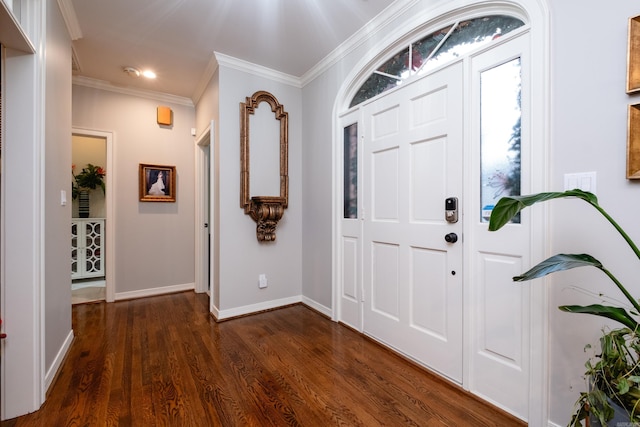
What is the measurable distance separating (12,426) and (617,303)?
2895 millimetres

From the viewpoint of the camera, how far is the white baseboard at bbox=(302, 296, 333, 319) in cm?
293

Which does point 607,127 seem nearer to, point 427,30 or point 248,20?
point 427,30

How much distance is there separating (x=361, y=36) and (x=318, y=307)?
8.67 ft

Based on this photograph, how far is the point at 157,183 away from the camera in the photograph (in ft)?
12.3

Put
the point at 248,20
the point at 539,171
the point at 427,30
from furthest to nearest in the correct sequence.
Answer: the point at 248,20, the point at 427,30, the point at 539,171

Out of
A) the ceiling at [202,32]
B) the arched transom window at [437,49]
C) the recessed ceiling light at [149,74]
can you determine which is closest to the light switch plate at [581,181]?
the arched transom window at [437,49]

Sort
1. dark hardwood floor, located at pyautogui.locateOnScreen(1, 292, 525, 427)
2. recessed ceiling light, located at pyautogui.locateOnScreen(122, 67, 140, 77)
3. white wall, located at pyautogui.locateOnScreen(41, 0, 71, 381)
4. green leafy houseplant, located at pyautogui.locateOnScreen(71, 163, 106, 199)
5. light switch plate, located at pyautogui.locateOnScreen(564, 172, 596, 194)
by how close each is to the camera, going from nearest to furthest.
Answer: light switch plate, located at pyautogui.locateOnScreen(564, 172, 596, 194) → dark hardwood floor, located at pyautogui.locateOnScreen(1, 292, 525, 427) → white wall, located at pyautogui.locateOnScreen(41, 0, 71, 381) → recessed ceiling light, located at pyautogui.locateOnScreen(122, 67, 140, 77) → green leafy houseplant, located at pyautogui.locateOnScreen(71, 163, 106, 199)

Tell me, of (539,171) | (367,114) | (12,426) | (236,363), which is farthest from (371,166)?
(12,426)

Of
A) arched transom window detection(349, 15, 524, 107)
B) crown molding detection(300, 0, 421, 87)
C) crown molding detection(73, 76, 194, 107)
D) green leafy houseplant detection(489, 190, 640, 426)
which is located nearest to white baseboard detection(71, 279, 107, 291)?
crown molding detection(73, 76, 194, 107)

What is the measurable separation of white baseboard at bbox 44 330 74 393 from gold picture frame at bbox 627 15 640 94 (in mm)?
3283

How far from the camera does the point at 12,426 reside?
1464 millimetres

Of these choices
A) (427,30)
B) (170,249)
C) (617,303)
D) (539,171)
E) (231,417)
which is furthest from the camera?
(170,249)

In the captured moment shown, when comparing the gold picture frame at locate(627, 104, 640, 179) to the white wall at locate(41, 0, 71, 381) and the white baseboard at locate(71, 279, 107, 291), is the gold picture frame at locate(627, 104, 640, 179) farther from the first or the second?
the white baseboard at locate(71, 279, 107, 291)

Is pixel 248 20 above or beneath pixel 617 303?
above
